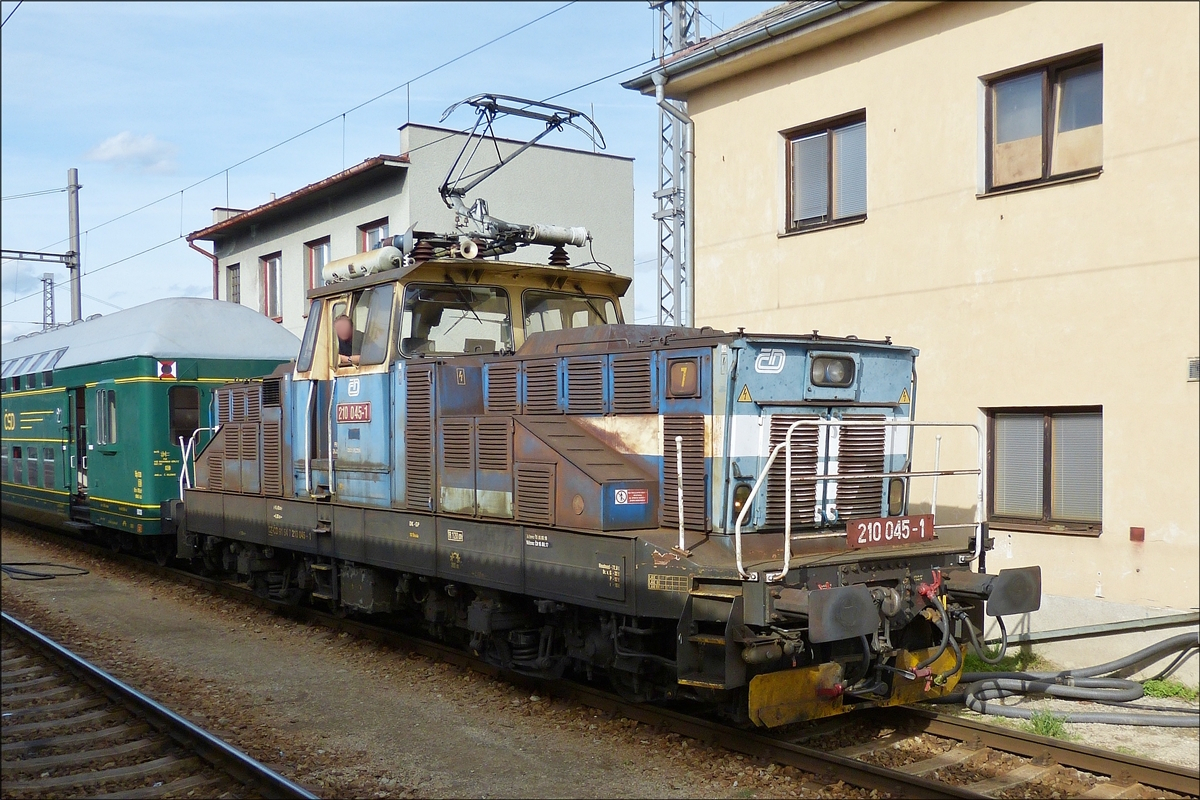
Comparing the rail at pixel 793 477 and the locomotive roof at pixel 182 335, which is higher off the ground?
the locomotive roof at pixel 182 335

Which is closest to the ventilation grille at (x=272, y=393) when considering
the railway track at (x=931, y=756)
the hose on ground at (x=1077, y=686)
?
the railway track at (x=931, y=756)

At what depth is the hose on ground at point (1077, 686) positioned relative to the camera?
6.54 metres

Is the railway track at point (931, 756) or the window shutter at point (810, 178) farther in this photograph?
the window shutter at point (810, 178)

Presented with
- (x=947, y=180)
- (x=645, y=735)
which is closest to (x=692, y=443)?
(x=645, y=735)

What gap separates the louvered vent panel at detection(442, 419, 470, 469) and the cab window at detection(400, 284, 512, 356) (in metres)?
0.78

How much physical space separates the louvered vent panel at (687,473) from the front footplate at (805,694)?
0.99 meters

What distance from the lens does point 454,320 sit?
786cm

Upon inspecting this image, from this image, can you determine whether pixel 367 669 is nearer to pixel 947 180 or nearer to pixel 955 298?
pixel 955 298

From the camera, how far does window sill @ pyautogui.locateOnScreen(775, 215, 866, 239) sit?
9.41 m

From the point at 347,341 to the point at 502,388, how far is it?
1.93 metres

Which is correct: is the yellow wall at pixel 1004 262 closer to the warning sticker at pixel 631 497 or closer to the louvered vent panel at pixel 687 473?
the louvered vent panel at pixel 687 473

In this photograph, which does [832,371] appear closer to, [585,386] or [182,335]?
[585,386]

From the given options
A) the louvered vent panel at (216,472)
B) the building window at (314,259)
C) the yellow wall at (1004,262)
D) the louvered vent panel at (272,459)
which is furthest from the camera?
the building window at (314,259)

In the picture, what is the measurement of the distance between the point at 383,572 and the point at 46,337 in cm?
1175
